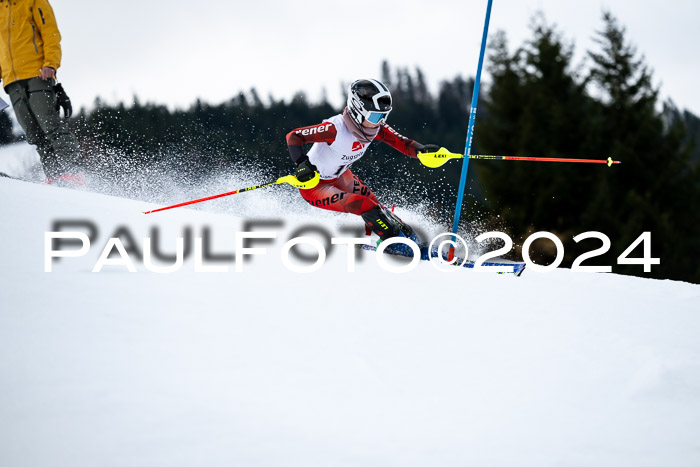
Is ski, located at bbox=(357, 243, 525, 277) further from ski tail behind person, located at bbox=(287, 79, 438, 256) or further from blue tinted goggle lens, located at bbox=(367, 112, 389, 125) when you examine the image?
blue tinted goggle lens, located at bbox=(367, 112, 389, 125)

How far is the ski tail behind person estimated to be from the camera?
4.48 m

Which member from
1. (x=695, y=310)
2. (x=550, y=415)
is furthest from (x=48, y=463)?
(x=695, y=310)

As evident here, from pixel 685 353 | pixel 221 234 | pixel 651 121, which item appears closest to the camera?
pixel 685 353

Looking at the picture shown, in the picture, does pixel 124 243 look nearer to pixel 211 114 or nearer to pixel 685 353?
pixel 685 353

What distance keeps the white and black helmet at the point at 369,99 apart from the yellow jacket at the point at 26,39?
2.77 m

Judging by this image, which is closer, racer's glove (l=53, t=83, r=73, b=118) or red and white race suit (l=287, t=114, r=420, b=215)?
red and white race suit (l=287, t=114, r=420, b=215)

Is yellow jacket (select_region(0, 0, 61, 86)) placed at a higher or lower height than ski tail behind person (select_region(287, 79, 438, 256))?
higher

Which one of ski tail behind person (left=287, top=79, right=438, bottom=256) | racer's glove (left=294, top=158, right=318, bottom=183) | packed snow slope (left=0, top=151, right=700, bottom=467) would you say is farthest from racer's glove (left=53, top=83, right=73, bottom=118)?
racer's glove (left=294, top=158, right=318, bottom=183)

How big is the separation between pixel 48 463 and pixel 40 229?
206 cm

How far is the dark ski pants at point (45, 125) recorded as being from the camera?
5234 millimetres

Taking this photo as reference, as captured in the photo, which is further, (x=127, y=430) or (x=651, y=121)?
(x=651, y=121)

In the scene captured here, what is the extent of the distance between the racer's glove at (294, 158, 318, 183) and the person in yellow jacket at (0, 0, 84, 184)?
2455mm

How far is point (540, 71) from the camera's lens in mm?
22172

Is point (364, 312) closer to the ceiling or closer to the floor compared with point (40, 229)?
closer to the floor
